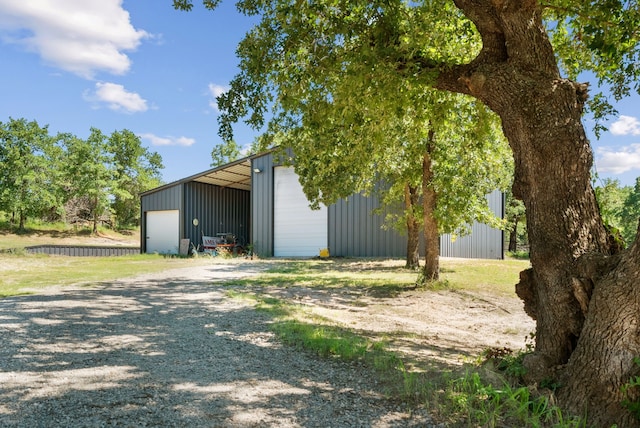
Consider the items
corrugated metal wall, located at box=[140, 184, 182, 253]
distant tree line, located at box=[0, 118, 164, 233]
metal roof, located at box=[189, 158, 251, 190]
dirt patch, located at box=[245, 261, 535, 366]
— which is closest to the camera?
dirt patch, located at box=[245, 261, 535, 366]

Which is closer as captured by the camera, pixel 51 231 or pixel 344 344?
pixel 344 344

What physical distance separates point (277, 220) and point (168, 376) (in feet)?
57.9

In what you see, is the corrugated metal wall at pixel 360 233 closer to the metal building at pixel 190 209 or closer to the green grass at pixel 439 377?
the metal building at pixel 190 209

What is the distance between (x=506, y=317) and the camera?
7750 mm

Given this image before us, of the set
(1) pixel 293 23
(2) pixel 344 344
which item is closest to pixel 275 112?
(1) pixel 293 23

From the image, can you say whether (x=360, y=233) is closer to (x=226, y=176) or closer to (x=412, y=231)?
(x=412, y=231)

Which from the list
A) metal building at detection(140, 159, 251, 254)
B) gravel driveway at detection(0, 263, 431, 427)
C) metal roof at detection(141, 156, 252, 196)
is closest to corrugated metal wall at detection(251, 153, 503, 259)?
metal roof at detection(141, 156, 252, 196)

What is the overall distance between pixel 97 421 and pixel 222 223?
78.8ft

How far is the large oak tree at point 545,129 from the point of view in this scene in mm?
3037

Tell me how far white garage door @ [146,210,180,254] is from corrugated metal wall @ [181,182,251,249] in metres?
0.85

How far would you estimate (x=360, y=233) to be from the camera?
19281mm

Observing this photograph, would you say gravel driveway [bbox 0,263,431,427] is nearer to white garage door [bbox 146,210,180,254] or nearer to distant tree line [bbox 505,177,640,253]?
distant tree line [bbox 505,177,640,253]

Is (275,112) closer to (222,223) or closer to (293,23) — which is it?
(293,23)

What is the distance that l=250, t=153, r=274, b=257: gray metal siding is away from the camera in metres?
21.2
